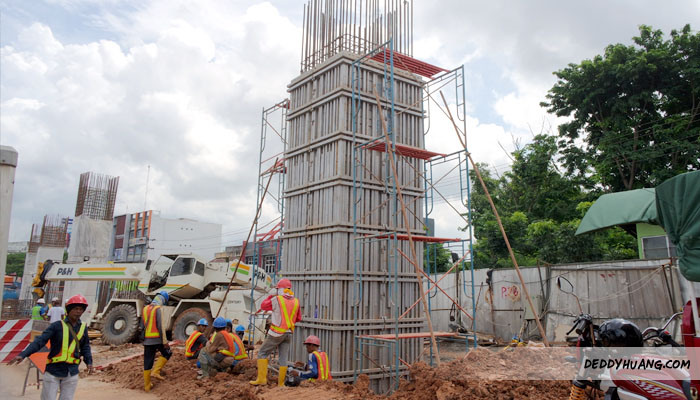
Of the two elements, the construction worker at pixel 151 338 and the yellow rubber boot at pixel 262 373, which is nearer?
the yellow rubber boot at pixel 262 373

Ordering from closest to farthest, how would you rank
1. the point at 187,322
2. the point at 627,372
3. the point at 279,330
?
Result: the point at 627,372, the point at 279,330, the point at 187,322

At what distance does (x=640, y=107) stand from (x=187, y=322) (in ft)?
67.5

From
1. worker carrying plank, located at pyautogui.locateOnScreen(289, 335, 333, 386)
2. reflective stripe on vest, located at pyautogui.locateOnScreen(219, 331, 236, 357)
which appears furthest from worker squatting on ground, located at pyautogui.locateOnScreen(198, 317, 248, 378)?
worker carrying plank, located at pyautogui.locateOnScreen(289, 335, 333, 386)

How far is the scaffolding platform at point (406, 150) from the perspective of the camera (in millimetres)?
10453

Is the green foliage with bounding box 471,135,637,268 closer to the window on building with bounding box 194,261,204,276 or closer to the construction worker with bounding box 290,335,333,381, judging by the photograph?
the window on building with bounding box 194,261,204,276

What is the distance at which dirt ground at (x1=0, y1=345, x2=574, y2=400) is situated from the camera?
22.1 ft

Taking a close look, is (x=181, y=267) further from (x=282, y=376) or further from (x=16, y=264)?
(x=16, y=264)

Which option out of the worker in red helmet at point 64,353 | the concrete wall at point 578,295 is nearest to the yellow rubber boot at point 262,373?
the worker in red helmet at point 64,353

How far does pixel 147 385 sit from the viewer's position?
9336 millimetres

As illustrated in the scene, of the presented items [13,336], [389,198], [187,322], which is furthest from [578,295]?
[13,336]

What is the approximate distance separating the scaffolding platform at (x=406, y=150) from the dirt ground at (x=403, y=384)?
4425mm

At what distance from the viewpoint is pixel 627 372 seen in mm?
4656

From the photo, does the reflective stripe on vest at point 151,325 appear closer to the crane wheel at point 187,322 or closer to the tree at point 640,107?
the crane wheel at point 187,322

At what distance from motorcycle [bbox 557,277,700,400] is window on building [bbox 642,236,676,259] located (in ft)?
36.2
